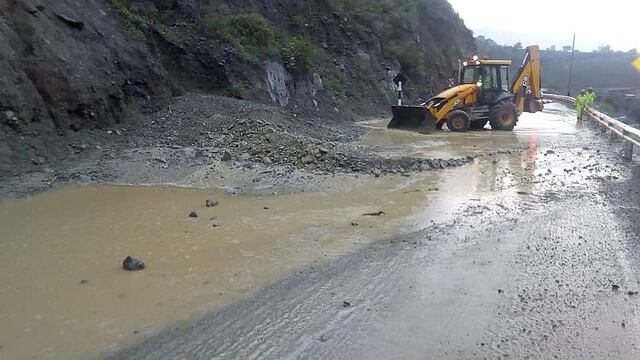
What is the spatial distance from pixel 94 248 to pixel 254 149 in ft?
19.2

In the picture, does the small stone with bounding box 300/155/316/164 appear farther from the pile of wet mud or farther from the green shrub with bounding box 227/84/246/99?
the green shrub with bounding box 227/84/246/99

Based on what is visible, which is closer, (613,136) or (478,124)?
(613,136)

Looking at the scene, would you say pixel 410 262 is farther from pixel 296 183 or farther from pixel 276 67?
pixel 276 67

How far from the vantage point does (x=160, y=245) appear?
263 inches

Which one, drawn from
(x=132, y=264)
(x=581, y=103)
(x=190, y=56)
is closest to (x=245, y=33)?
(x=190, y=56)

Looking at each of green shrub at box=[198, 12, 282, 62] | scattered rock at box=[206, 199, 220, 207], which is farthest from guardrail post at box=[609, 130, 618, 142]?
scattered rock at box=[206, 199, 220, 207]

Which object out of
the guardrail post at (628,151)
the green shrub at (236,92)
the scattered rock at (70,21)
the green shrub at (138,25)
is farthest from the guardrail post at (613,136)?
the scattered rock at (70,21)

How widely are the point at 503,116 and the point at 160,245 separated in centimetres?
1732

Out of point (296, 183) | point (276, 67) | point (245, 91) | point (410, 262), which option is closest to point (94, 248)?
point (410, 262)

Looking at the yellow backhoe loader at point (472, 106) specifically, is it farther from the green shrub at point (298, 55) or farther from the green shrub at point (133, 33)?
the green shrub at point (133, 33)

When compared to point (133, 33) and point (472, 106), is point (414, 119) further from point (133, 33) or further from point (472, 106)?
point (133, 33)

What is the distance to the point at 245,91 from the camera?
19.7m

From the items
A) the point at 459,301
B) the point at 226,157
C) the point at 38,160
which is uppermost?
the point at 38,160

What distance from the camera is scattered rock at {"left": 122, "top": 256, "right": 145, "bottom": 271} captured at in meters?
5.84
